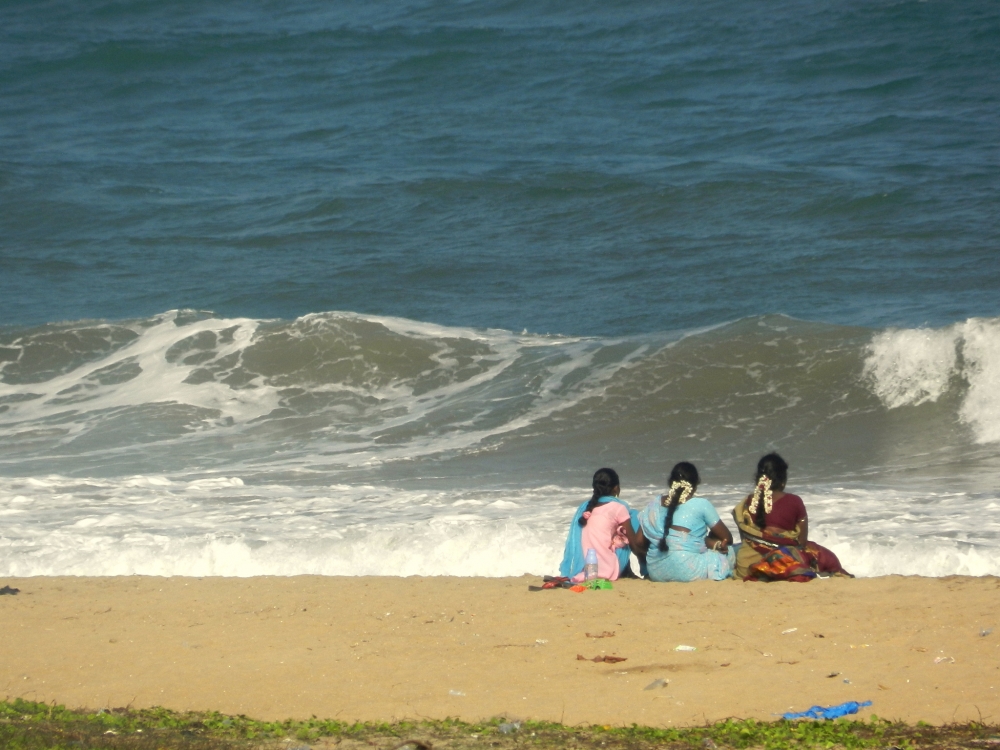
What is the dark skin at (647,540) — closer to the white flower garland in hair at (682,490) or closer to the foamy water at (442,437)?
the white flower garland in hair at (682,490)

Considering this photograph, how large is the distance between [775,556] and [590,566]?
1.06 meters

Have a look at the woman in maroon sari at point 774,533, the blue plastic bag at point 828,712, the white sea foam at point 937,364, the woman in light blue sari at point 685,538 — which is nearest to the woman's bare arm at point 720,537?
the woman in light blue sari at point 685,538

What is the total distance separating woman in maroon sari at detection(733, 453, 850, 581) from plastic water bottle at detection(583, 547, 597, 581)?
0.82 m

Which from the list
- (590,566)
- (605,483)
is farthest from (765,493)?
(590,566)

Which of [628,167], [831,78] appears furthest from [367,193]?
[831,78]

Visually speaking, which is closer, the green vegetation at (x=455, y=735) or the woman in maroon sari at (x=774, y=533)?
the green vegetation at (x=455, y=735)

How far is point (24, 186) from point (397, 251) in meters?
9.81

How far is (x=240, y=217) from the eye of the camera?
22672 mm

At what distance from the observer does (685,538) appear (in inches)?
273

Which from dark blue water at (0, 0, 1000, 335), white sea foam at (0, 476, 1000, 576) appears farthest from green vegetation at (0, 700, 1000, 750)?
dark blue water at (0, 0, 1000, 335)

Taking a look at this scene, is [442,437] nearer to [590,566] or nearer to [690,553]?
[590,566]

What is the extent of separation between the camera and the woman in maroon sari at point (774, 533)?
6795mm

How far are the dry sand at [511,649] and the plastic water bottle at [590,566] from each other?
0.54 feet

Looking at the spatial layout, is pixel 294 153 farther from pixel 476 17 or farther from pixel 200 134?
pixel 476 17
